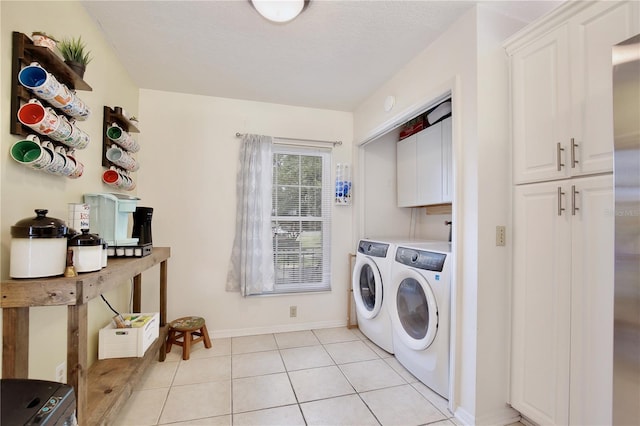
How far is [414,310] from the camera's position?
213 centimetres

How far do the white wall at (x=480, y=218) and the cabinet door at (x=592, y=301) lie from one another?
1.09 feet

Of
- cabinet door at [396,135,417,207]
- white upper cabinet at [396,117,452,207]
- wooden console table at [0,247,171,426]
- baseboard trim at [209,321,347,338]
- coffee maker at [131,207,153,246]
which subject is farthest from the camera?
cabinet door at [396,135,417,207]

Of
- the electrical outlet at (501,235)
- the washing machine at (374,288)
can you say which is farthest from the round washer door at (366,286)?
the electrical outlet at (501,235)

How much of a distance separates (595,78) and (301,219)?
2390 mm

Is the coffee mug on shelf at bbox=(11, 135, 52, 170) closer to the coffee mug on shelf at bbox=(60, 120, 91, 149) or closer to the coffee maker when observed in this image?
the coffee mug on shelf at bbox=(60, 120, 91, 149)

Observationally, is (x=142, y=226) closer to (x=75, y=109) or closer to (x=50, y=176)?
(x=50, y=176)

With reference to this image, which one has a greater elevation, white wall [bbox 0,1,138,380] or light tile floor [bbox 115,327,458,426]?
white wall [bbox 0,1,138,380]

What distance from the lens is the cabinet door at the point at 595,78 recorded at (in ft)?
3.93

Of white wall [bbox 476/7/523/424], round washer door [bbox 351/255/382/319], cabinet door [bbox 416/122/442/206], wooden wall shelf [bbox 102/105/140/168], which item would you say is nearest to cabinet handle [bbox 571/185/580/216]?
white wall [bbox 476/7/523/424]

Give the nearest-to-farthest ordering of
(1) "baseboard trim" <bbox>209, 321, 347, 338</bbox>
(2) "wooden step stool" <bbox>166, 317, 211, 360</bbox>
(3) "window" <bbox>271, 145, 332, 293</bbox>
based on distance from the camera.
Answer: (2) "wooden step stool" <bbox>166, 317, 211, 360</bbox> < (1) "baseboard trim" <bbox>209, 321, 347, 338</bbox> < (3) "window" <bbox>271, 145, 332, 293</bbox>

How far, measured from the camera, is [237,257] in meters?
2.82

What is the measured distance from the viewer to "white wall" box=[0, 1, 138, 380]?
1162 mm

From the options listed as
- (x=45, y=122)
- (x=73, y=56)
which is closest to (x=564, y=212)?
(x=45, y=122)

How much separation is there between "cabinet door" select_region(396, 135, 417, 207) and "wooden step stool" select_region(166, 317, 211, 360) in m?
2.28
